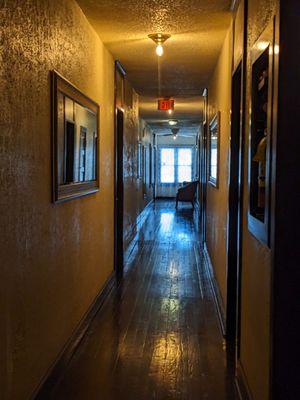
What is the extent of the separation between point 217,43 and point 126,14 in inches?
49.4

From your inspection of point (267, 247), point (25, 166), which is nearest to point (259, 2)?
point (267, 247)

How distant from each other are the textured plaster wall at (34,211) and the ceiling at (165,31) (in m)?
0.36

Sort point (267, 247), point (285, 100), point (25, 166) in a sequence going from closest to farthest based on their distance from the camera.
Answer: point (285, 100), point (267, 247), point (25, 166)

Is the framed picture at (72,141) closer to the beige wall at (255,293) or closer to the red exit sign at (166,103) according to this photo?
the beige wall at (255,293)

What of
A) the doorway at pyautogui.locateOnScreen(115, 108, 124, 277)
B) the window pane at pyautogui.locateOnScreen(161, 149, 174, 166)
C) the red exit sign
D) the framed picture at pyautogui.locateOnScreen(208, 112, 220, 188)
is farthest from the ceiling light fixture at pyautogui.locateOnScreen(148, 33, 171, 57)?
the window pane at pyautogui.locateOnScreen(161, 149, 174, 166)

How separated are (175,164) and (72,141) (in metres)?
16.4

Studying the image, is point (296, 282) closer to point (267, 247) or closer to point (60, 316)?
point (267, 247)

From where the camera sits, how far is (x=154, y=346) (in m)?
3.49

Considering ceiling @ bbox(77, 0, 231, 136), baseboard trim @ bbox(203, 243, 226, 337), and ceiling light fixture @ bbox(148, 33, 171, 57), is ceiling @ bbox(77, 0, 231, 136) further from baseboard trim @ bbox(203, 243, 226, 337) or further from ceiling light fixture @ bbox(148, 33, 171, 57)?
baseboard trim @ bbox(203, 243, 226, 337)

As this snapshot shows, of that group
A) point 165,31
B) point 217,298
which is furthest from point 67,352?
point 165,31

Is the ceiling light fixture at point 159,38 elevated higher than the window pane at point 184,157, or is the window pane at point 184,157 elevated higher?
the ceiling light fixture at point 159,38

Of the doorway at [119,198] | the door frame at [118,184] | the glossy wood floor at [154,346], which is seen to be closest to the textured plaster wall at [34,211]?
the glossy wood floor at [154,346]

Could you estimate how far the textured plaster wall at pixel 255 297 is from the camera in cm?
202

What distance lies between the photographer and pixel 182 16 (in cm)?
384
